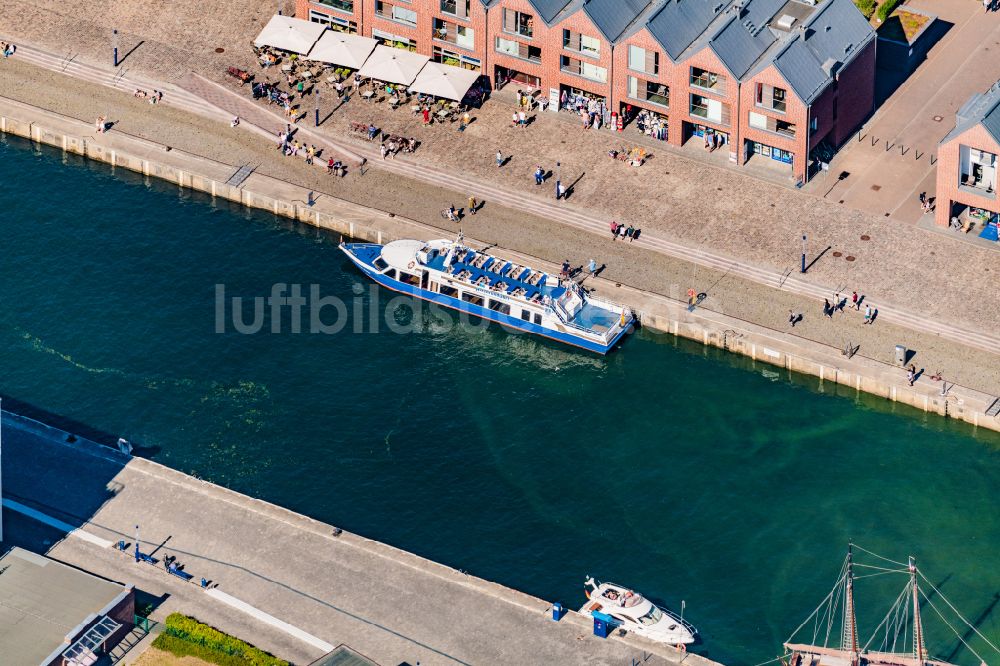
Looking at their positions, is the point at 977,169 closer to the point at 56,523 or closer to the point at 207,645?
the point at 207,645

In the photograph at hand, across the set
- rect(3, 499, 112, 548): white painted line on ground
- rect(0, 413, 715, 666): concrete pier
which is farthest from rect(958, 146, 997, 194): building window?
rect(3, 499, 112, 548): white painted line on ground

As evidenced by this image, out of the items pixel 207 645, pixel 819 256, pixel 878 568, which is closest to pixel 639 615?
Answer: pixel 878 568

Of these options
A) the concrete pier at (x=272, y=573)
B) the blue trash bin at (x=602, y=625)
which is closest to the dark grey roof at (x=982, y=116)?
the concrete pier at (x=272, y=573)

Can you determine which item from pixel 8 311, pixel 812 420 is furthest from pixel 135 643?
pixel 812 420

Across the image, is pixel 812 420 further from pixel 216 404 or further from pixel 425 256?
pixel 216 404

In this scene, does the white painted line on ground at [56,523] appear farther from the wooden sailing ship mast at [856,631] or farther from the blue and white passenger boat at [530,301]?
the wooden sailing ship mast at [856,631]

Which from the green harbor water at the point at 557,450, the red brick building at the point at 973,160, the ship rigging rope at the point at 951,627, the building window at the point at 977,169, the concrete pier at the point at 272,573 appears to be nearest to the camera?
the concrete pier at the point at 272,573

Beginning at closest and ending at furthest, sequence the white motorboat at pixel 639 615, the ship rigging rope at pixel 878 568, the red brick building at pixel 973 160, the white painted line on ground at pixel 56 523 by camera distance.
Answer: the white motorboat at pixel 639 615 < the ship rigging rope at pixel 878 568 < the white painted line on ground at pixel 56 523 < the red brick building at pixel 973 160
